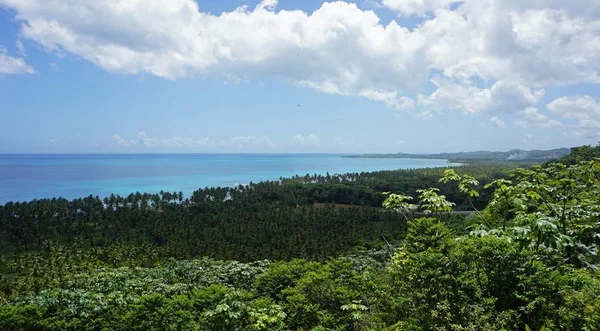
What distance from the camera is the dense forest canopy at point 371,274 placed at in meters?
6.21

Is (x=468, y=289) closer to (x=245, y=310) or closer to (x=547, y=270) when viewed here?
(x=547, y=270)

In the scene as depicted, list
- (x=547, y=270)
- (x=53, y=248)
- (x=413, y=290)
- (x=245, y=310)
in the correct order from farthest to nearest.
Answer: (x=53, y=248)
(x=245, y=310)
(x=413, y=290)
(x=547, y=270)

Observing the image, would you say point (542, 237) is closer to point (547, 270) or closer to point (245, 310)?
point (547, 270)

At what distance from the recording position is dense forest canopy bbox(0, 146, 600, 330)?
20.4 ft

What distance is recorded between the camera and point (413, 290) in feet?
26.3

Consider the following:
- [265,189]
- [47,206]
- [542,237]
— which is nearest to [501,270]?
[542,237]

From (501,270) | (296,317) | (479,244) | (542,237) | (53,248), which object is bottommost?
(53,248)

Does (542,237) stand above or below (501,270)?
above

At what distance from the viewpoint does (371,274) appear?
20.3 m

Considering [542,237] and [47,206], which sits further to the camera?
[47,206]

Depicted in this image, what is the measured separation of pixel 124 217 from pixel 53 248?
22.3m

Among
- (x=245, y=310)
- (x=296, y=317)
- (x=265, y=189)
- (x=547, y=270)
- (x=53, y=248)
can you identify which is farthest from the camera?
(x=265, y=189)

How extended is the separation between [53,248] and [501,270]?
6614 centimetres

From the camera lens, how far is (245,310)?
616 inches
